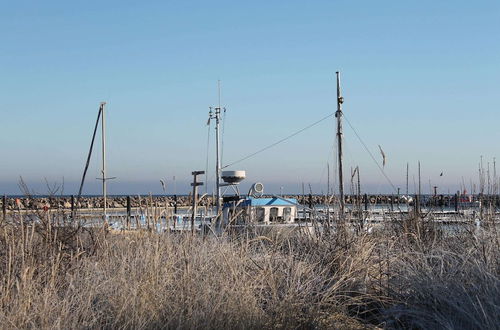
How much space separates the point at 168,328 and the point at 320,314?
1.62m

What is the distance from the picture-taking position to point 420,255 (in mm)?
8898

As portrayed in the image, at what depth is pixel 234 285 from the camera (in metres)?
6.88

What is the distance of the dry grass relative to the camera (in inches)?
242

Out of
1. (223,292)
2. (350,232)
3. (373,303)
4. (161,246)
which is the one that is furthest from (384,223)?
(223,292)

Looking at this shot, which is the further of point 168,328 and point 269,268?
point 269,268

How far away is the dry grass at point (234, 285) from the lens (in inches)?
242

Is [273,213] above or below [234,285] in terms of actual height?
above

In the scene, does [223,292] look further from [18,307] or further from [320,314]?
[18,307]

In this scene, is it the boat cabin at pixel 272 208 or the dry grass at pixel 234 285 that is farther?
the boat cabin at pixel 272 208

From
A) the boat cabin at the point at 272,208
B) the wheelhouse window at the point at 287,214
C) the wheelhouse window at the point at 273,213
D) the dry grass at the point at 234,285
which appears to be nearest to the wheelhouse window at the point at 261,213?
the boat cabin at the point at 272,208

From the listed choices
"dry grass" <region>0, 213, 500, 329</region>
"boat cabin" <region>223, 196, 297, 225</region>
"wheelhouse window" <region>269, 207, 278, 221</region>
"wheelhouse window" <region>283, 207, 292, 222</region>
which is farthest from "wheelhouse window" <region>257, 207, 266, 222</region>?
"dry grass" <region>0, 213, 500, 329</region>

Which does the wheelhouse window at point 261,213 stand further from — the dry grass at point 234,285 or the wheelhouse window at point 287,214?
the dry grass at point 234,285

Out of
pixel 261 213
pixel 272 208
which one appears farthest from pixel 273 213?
pixel 261 213

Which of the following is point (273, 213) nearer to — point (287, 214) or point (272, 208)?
point (272, 208)
